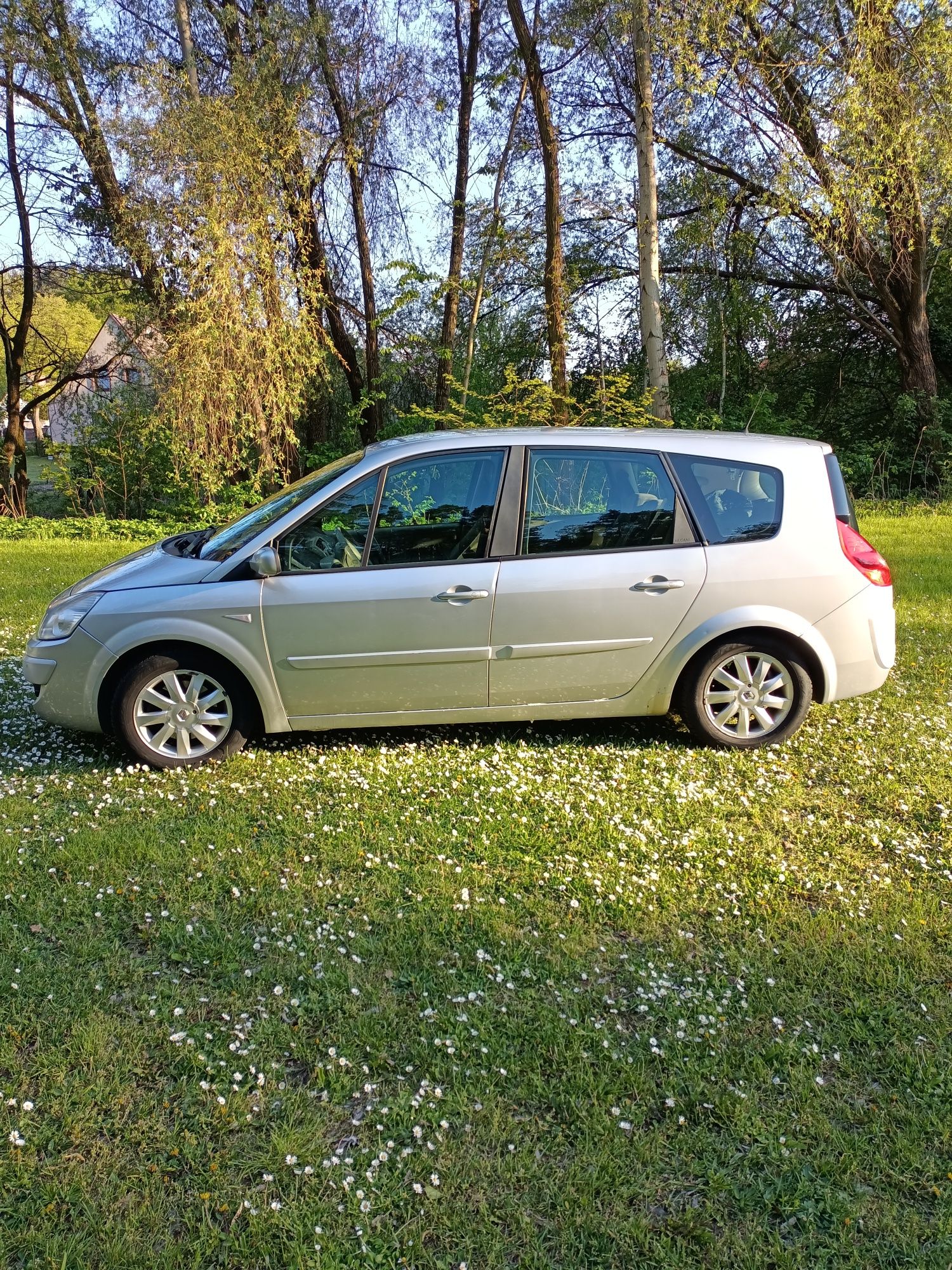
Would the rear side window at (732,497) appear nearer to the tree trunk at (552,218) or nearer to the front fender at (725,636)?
the front fender at (725,636)

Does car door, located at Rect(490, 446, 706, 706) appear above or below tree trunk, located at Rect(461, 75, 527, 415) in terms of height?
below

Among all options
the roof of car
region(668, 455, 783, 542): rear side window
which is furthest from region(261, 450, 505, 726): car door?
region(668, 455, 783, 542): rear side window

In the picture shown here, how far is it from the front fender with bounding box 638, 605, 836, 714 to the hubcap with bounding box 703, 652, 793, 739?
18cm

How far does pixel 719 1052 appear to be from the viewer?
2564 mm

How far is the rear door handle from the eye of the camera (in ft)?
14.8

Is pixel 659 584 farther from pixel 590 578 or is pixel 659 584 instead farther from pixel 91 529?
pixel 91 529

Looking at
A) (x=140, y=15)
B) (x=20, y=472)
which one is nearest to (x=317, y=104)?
(x=140, y=15)

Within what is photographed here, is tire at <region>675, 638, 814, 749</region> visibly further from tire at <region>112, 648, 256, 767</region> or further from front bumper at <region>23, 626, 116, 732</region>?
front bumper at <region>23, 626, 116, 732</region>

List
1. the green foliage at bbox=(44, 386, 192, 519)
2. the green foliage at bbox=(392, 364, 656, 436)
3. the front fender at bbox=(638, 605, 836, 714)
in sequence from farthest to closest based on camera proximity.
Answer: the green foliage at bbox=(44, 386, 192, 519) → the green foliage at bbox=(392, 364, 656, 436) → the front fender at bbox=(638, 605, 836, 714)

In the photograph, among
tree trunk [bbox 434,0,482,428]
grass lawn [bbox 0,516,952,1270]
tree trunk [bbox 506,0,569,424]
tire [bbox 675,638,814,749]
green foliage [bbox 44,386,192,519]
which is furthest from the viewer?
tree trunk [bbox 434,0,482,428]

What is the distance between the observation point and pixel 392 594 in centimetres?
438

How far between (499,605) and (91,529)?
40.8 feet

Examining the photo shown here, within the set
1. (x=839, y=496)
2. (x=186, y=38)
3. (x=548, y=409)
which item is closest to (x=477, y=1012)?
(x=839, y=496)

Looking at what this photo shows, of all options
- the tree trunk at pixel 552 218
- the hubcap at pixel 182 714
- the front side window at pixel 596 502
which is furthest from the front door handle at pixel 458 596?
the tree trunk at pixel 552 218
